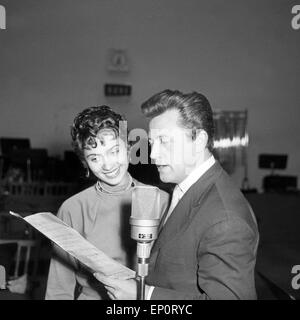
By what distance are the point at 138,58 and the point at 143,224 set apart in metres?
8.07

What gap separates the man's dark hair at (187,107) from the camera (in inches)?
56.0

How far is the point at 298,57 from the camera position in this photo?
9023 mm

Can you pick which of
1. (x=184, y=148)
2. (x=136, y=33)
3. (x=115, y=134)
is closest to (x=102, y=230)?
(x=115, y=134)

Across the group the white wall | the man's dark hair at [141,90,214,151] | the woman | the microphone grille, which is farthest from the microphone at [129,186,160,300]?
the white wall

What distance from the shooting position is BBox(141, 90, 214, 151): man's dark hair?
4.66ft

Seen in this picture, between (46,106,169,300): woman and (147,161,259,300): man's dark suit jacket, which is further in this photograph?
(46,106,169,300): woman

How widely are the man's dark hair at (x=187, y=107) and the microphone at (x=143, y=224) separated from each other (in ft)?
1.04

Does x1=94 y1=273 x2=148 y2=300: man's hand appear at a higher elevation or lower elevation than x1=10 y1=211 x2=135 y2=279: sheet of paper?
lower

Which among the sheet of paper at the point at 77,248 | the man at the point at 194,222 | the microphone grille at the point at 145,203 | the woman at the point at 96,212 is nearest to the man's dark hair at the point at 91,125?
the woman at the point at 96,212

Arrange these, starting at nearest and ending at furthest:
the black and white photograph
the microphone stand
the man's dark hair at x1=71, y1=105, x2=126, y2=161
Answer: the microphone stand, the man's dark hair at x1=71, y1=105, x2=126, y2=161, the black and white photograph

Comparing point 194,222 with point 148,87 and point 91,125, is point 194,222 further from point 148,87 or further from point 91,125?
point 148,87

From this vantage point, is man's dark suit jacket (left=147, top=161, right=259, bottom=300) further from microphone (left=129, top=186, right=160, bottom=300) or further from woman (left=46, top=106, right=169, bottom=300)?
woman (left=46, top=106, right=169, bottom=300)

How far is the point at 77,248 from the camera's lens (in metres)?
1.32

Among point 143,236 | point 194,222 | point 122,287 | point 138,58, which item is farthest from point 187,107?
point 138,58
